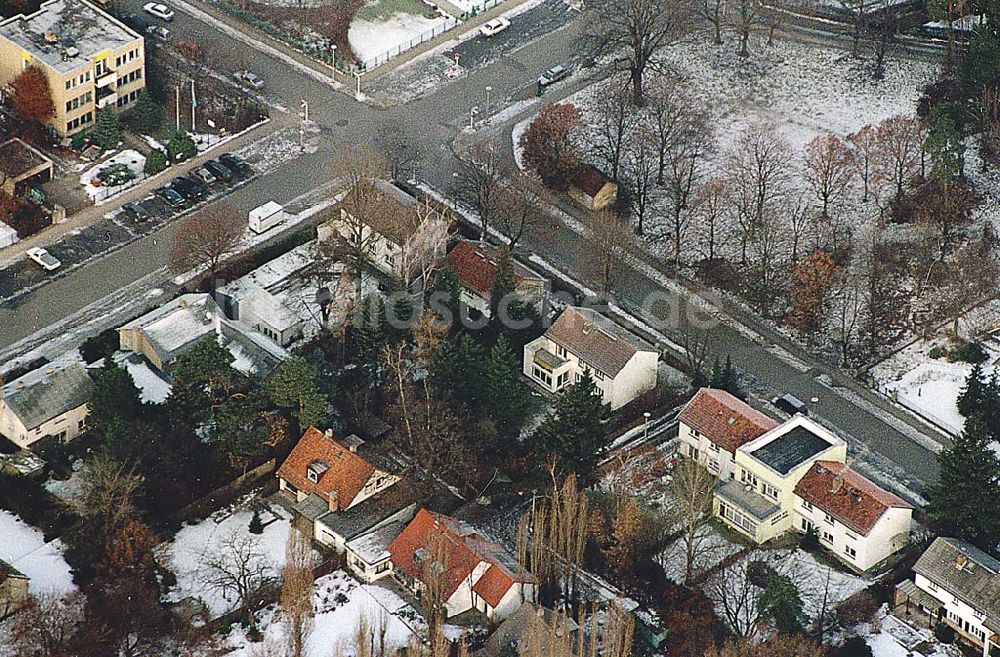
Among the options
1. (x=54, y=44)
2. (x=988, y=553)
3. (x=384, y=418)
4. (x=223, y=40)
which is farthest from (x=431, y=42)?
(x=988, y=553)

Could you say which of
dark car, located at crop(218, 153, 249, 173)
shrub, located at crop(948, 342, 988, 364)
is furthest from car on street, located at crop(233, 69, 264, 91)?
shrub, located at crop(948, 342, 988, 364)

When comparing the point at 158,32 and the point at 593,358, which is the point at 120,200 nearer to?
the point at 158,32

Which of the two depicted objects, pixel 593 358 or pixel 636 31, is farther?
pixel 636 31

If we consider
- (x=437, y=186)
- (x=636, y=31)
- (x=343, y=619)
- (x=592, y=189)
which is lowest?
(x=343, y=619)

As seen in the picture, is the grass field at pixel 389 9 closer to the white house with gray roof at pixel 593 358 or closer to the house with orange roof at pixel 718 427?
the white house with gray roof at pixel 593 358

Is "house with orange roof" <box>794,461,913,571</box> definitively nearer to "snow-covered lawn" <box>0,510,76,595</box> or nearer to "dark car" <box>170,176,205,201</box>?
"snow-covered lawn" <box>0,510,76,595</box>

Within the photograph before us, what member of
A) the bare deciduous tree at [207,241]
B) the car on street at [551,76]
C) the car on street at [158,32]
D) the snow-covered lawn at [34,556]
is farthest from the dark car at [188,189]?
the snow-covered lawn at [34,556]

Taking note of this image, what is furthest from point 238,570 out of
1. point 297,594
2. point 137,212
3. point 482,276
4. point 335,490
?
point 137,212
